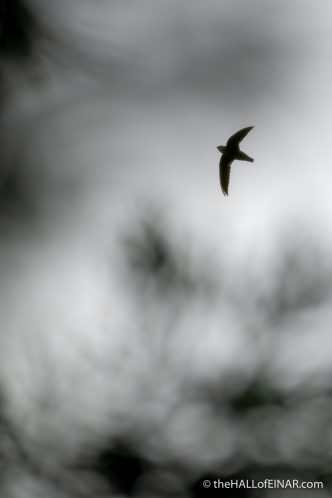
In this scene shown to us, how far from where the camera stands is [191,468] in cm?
104

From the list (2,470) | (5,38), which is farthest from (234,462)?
(5,38)

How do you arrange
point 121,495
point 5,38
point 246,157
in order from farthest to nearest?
1. point 5,38
2. point 121,495
3. point 246,157

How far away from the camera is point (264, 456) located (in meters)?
1.01

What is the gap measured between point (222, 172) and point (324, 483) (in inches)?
20.4

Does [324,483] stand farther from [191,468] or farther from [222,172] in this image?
[222,172]

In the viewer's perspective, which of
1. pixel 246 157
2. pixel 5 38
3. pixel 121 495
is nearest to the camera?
pixel 246 157

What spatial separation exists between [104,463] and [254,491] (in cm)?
26

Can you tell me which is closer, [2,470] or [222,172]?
[222,172]

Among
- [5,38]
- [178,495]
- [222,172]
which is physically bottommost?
[178,495]

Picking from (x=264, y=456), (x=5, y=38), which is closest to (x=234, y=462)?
(x=264, y=456)

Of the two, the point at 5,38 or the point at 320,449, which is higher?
the point at 5,38

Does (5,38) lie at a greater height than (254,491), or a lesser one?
greater

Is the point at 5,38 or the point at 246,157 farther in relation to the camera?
the point at 5,38

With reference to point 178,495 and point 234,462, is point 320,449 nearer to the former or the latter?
point 234,462
